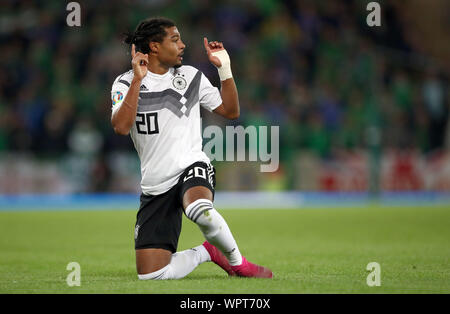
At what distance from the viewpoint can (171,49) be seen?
7367mm

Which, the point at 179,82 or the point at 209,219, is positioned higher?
the point at 179,82

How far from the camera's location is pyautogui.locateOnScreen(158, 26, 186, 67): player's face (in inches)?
290

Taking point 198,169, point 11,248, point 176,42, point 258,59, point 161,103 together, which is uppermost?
point 258,59

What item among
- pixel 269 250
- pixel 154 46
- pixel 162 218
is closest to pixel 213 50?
pixel 154 46

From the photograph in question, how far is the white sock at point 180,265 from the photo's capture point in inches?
282

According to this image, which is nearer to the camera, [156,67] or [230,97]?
[230,97]

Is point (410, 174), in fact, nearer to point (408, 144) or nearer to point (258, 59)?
point (408, 144)

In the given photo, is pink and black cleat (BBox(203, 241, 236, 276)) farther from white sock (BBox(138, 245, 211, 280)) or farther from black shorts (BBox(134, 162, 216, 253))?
black shorts (BBox(134, 162, 216, 253))

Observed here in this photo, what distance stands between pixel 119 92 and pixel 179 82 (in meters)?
0.59

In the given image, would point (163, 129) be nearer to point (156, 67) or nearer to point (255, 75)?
point (156, 67)

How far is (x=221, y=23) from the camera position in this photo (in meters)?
25.0

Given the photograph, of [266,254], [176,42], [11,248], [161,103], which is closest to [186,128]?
[161,103]

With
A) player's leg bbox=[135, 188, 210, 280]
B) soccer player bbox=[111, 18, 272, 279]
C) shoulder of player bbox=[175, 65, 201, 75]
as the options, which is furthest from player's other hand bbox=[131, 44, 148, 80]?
player's leg bbox=[135, 188, 210, 280]
